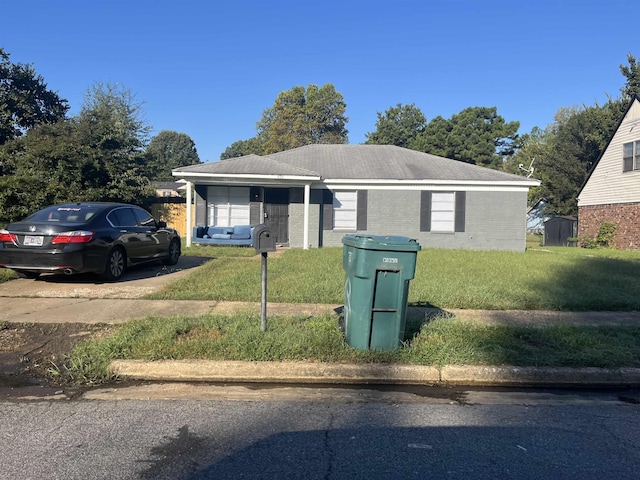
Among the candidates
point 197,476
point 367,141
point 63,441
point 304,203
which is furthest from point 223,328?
point 367,141

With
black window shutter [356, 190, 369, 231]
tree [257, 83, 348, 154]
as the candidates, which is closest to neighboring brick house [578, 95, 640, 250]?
black window shutter [356, 190, 369, 231]

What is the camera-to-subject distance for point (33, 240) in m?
7.75

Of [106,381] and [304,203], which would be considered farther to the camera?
[304,203]

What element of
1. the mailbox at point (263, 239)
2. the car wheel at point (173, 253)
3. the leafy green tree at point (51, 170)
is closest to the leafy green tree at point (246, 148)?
the leafy green tree at point (51, 170)

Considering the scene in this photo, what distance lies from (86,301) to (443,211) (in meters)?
13.4

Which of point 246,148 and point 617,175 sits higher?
point 246,148

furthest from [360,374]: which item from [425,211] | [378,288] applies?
[425,211]

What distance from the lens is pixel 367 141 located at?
5453cm

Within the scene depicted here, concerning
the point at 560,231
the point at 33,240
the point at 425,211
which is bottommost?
the point at 33,240

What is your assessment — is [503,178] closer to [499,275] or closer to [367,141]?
[499,275]

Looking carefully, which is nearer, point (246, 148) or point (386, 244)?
point (386, 244)

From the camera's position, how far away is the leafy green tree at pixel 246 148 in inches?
2375

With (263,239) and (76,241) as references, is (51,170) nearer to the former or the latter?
(76,241)

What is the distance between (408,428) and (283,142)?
45.1 metres
